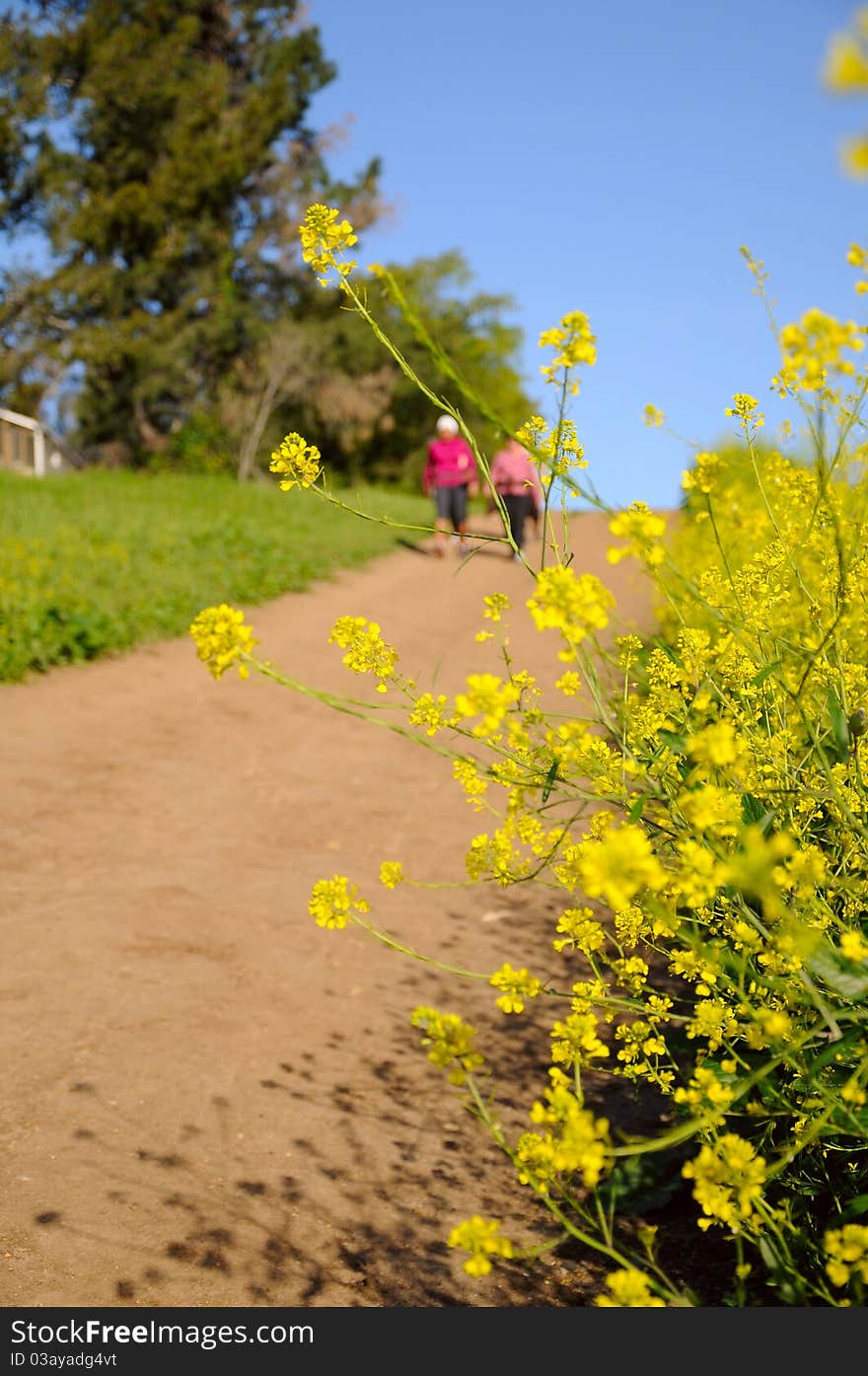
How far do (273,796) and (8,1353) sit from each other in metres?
4.42

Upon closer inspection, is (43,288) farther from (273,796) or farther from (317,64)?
(273,796)

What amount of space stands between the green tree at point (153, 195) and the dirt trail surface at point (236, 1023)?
22110mm

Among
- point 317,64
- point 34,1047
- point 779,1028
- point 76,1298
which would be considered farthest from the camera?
point 317,64

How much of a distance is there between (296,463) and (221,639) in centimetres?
62

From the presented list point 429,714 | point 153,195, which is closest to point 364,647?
point 429,714

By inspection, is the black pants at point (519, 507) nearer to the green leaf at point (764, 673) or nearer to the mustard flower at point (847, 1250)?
the green leaf at point (764, 673)

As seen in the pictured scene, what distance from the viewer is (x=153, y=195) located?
27.8 meters

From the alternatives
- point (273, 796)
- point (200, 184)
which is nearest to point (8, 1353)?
point (273, 796)

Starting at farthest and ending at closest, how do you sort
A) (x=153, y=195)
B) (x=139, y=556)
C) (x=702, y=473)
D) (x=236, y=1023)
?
(x=153, y=195) → (x=139, y=556) → (x=236, y=1023) → (x=702, y=473)

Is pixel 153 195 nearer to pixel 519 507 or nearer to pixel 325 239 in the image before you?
pixel 519 507

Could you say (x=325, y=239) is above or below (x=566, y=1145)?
above

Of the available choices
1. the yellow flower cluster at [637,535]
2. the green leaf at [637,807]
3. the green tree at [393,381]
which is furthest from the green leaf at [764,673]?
the green tree at [393,381]

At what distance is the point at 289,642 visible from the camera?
1069 centimetres

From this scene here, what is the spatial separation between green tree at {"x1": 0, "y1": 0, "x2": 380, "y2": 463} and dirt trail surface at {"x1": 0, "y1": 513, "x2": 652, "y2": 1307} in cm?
2211
